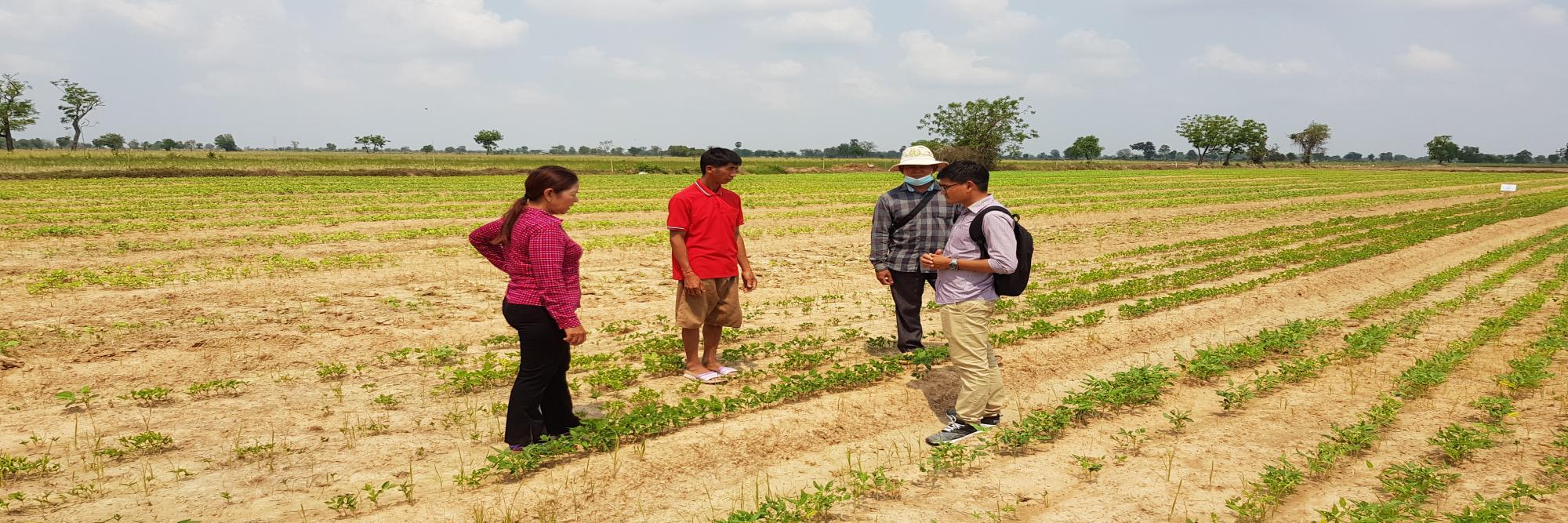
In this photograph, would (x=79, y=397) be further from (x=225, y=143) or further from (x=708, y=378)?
(x=225, y=143)

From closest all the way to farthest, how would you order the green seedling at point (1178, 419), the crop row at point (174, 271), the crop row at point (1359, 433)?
1. the crop row at point (1359, 433)
2. the green seedling at point (1178, 419)
3. the crop row at point (174, 271)

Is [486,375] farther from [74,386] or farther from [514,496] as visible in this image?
[74,386]

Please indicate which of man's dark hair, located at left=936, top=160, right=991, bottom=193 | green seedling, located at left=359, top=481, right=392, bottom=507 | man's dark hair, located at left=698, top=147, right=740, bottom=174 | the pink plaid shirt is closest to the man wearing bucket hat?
man's dark hair, located at left=698, top=147, right=740, bottom=174

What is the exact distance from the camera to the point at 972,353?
5297mm

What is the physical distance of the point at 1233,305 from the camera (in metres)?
10.2

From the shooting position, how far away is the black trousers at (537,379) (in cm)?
467

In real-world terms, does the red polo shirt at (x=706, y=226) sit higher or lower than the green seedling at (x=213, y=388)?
higher

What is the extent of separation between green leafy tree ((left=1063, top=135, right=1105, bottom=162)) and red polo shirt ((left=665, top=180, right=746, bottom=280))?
149461 mm

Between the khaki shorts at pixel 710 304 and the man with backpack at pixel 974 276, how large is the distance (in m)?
1.72

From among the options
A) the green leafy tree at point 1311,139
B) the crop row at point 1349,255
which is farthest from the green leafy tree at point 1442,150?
the crop row at point 1349,255

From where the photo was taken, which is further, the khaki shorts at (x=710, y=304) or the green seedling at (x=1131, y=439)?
the khaki shorts at (x=710, y=304)

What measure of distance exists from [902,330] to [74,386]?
22.3ft

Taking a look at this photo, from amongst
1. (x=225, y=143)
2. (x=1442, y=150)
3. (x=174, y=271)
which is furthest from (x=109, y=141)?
(x=1442, y=150)

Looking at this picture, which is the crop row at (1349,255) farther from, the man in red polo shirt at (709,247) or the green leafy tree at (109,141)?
the green leafy tree at (109,141)
